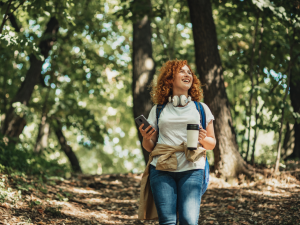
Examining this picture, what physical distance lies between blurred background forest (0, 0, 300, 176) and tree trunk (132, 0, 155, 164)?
3cm

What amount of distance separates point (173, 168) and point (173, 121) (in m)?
0.44

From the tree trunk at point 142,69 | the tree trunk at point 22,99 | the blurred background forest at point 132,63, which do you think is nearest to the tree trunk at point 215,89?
the blurred background forest at point 132,63

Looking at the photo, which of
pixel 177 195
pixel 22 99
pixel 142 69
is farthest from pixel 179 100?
pixel 22 99

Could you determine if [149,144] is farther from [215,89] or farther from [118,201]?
[215,89]

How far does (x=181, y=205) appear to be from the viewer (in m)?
2.49

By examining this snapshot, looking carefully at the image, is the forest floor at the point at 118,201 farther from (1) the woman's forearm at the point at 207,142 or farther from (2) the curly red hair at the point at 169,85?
(2) the curly red hair at the point at 169,85

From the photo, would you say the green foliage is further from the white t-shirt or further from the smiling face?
the smiling face

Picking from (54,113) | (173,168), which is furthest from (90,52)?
(173,168)

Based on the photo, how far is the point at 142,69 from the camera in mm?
6668

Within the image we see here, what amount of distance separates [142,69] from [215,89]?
1.81 metres

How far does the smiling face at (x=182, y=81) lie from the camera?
288 cm

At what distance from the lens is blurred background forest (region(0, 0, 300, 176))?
5611 millimetres

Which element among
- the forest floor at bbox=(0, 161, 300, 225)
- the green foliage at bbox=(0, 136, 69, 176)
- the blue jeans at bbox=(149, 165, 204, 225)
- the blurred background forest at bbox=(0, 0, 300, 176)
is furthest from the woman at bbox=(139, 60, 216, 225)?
the green foliage at bbox=(0, 136, 69, 176)

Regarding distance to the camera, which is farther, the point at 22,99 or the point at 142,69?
the point at 22,99
